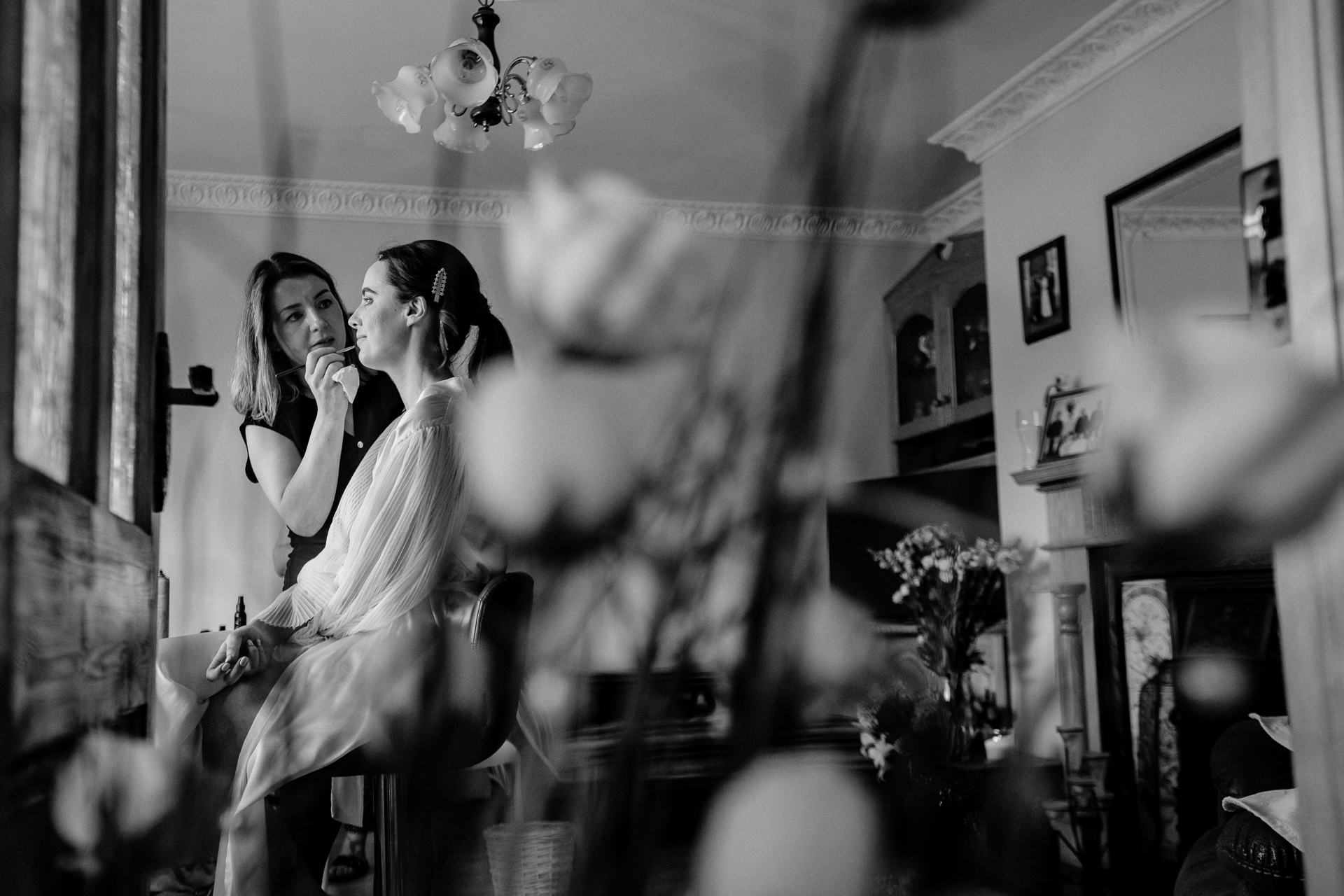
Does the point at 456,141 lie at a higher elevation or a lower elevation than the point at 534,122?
lower

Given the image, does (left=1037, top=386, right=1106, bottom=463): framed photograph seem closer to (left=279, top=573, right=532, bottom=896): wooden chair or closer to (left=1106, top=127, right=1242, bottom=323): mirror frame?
(left=1106, top=127, right=1242, bottom=323): mirror frame

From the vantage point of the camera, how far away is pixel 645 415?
0.30 ft

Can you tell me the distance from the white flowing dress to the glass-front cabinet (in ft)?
8.45

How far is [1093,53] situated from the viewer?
2.10m

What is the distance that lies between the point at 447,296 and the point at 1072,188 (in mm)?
2453

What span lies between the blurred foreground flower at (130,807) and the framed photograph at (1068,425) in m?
2.20

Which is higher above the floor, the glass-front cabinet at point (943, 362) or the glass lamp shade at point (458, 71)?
the glass-front cabinet at point (943, 362)

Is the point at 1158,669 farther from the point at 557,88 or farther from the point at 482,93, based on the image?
the point at 557,88

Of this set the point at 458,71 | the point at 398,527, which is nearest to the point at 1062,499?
the point at 458,71

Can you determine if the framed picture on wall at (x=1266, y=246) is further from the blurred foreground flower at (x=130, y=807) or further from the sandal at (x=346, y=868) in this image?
the sandal at (x=346, y=868)

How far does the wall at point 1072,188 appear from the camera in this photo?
6.39 ft

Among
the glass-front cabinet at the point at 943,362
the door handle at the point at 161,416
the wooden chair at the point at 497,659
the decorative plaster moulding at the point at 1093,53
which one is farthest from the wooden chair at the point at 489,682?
the glass-front cabinet at the point at 943,362

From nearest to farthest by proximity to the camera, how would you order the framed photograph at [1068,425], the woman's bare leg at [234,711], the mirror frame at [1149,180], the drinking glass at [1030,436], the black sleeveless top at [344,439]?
the black sleeveless top at [344,439]
the woman's bare leg at [234,711]
the mirror frame at [1149,180]
the framed photograph at [1068,425]
the drinking glass at [1030,436]

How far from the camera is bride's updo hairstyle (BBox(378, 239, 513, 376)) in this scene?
0.13 metres
